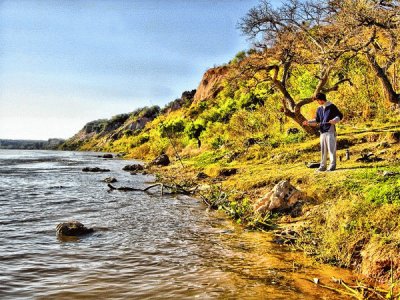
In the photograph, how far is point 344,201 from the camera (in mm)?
7320

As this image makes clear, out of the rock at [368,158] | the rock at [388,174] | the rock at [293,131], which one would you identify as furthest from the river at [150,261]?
the rock at [293,131]

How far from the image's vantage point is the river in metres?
5.70

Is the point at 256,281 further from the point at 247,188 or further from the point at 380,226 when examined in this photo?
the point at 247,188

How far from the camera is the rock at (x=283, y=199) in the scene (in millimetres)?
9961

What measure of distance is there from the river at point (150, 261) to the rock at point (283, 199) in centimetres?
110

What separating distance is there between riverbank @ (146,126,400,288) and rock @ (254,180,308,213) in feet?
0.82

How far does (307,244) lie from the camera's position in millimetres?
7656

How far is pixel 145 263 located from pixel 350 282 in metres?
3.64

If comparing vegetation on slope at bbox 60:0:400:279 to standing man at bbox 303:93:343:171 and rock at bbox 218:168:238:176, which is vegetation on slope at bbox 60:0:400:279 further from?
standing man at bbox 303:93:343:171

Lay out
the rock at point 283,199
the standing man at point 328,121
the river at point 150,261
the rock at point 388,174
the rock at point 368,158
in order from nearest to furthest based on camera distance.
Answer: the river at point 150,261, the rock at point 388,174, the rock at point 283,199, the standing man at point 328,121, the rock at point 368,158

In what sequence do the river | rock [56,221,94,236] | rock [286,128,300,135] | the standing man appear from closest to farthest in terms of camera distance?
1. the river
2. rock [56,221,94,236]
3. the standing man
4. rock [286,128,300,135]

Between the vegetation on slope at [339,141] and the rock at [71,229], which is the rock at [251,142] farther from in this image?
the rock at [71,229]

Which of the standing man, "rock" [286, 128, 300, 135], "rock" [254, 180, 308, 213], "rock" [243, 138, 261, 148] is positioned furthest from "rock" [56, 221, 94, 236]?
"rock" [286, 128, 300, 135]

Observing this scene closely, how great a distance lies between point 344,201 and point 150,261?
4.01 m
